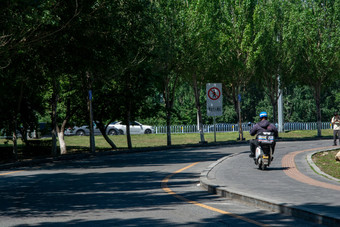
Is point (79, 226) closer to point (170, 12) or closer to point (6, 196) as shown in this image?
point (6, 196)

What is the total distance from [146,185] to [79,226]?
5.52 m

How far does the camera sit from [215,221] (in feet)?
27.2

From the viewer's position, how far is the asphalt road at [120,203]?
27.6 ft

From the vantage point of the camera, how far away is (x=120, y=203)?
1037 centimetres

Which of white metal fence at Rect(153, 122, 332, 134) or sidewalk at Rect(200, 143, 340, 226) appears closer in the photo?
sidewalk at Rect(200, 143, 340, 226)

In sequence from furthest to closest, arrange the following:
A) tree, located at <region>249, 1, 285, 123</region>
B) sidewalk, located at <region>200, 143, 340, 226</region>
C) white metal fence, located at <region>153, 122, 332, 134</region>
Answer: white metal fence, located at <region>153, 122, 332, 134</region> < tree, located at <region>249, 1, 285, 123</region> < sidewalk, located at <region>200, 143, 340, 226</region>

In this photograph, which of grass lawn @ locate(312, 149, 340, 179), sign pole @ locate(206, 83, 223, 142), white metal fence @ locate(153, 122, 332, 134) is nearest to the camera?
grass lawn @ locate(312, 149, 340, 179)

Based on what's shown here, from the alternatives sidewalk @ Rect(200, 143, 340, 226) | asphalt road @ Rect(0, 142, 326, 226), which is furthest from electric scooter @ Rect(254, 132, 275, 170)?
asphalt road @ Rect(0, 142, 326, 226)

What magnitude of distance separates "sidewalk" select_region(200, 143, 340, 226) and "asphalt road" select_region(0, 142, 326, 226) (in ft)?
0.74

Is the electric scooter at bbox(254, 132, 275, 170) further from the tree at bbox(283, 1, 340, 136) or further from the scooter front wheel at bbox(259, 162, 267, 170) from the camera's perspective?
the tree at bbox(283, 1, 340, 136)

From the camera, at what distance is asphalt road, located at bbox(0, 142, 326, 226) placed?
8.41m

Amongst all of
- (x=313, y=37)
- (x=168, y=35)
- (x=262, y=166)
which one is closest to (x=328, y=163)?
(x=262, y=166)

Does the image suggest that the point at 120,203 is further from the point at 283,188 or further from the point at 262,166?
the point at 262,166

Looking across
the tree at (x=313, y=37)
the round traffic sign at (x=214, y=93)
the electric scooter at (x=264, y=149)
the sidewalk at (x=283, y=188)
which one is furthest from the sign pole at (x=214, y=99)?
the electric scooter at (x=264, y=149)
